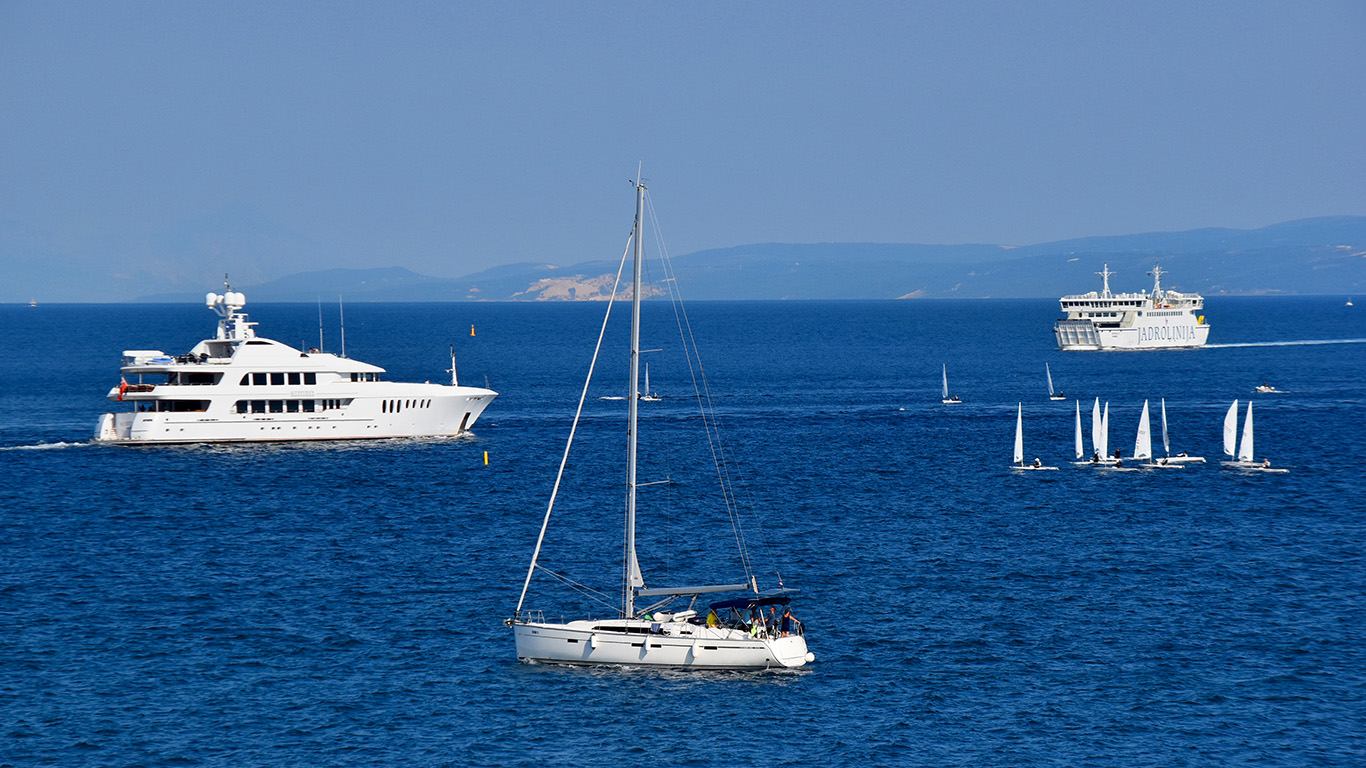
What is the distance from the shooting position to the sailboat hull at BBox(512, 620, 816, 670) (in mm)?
50375

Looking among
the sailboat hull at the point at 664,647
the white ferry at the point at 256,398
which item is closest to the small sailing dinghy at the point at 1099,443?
the white ferry at the point at 256,398

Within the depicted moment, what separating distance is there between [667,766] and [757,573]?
23117 mm

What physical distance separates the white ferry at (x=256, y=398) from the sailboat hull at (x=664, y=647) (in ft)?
194

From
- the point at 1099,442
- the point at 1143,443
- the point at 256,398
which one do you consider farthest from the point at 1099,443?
the point at 256,398

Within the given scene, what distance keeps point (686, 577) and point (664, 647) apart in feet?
47.1

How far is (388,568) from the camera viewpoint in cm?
6750

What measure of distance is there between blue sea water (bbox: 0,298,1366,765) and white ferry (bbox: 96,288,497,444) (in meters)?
2.18

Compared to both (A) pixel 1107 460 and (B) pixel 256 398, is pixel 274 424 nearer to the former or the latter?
(B) pixel 256 398

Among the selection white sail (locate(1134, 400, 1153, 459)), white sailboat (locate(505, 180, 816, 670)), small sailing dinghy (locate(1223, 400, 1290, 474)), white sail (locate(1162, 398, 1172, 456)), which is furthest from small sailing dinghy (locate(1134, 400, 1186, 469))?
white sailboat (locate(505, 180, 816, 670))

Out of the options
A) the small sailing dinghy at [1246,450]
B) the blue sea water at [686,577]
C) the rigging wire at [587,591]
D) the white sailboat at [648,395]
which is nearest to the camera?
the blue sea water at [686,577]

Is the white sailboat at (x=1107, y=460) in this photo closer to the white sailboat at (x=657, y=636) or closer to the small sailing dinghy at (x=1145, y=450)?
the small sailing dinghy at (x=1145, y=450)

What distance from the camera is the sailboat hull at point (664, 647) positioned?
50375mm

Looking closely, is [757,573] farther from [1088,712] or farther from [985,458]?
[985,458]

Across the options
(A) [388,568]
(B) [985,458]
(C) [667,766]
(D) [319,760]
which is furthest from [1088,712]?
(B) [985,458]
